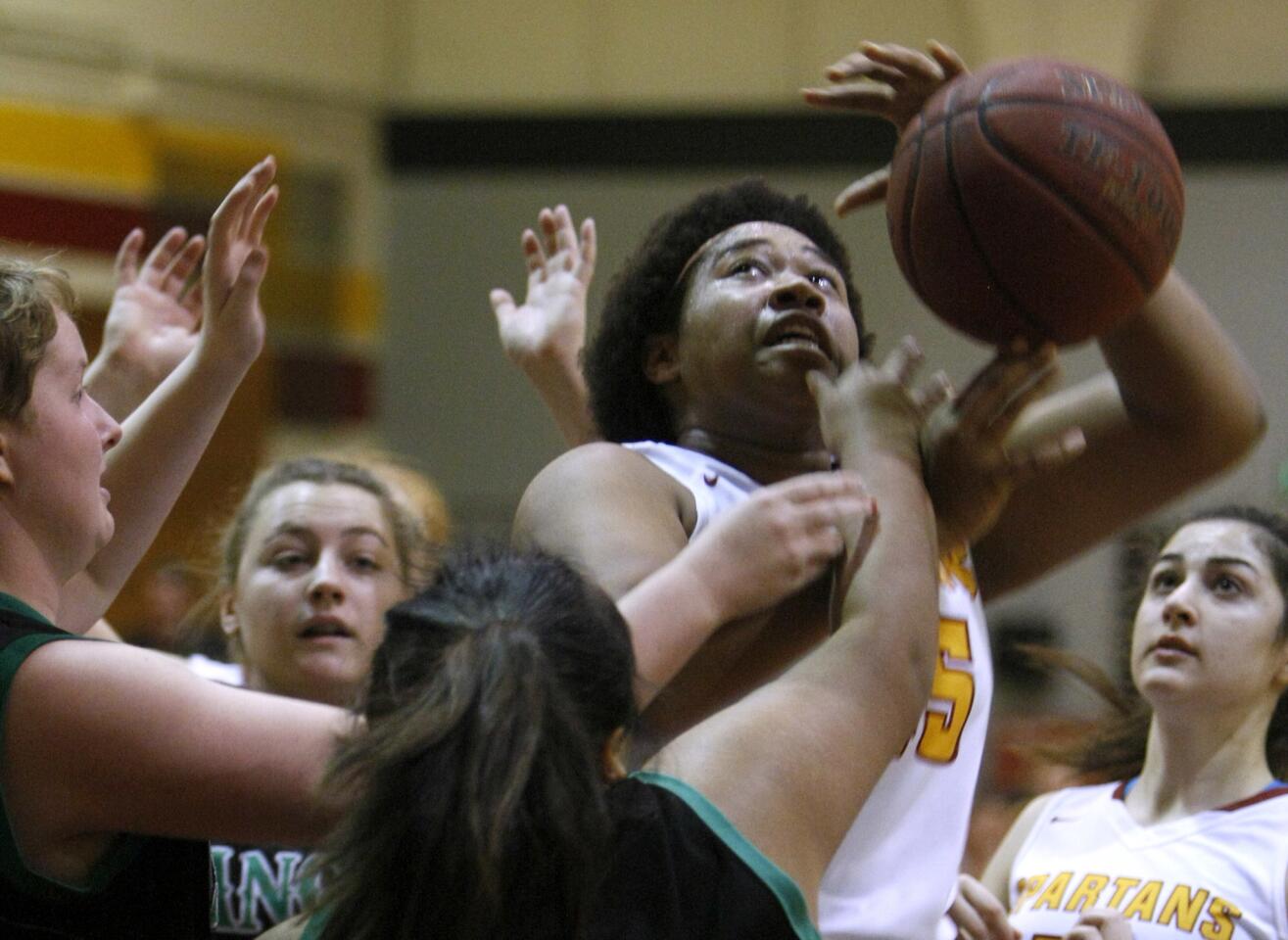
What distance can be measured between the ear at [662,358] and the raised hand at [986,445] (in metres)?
0.65

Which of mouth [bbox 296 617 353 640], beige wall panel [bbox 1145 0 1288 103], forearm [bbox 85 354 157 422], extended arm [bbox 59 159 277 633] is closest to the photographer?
extended arm [bbox 59 159 277 633]

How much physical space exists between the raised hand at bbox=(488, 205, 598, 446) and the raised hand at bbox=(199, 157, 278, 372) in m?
0.61

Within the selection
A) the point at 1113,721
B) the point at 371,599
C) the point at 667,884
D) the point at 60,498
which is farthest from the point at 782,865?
the point at 1113,721

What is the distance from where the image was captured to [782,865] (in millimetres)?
1699

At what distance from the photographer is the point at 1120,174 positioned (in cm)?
226

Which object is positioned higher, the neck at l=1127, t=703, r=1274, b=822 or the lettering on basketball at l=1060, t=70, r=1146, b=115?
the lettering on basketball at l=1060, t=70, r=1146, b=115

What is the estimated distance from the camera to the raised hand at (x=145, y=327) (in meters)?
3.01

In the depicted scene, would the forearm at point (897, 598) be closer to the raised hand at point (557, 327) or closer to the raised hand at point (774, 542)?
the raised hand at point (774, 542)

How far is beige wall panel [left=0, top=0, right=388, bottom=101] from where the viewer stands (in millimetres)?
9398

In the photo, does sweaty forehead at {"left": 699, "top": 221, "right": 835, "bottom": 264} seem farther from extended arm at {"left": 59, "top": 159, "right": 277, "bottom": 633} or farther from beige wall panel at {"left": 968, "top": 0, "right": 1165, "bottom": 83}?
beige wall panel at {"left": 968, "top": 0, "right": 1165, "bottom": 83}

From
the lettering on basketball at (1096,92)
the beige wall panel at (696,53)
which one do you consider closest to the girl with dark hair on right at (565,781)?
the lettering on basketball at (1096,92)

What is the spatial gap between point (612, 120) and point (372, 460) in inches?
265

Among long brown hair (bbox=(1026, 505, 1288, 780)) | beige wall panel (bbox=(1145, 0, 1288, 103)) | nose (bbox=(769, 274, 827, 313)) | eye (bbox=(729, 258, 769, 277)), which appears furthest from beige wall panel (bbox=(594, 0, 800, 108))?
nose (bbox=(769, 274, 827, 313))

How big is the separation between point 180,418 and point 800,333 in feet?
3.13
